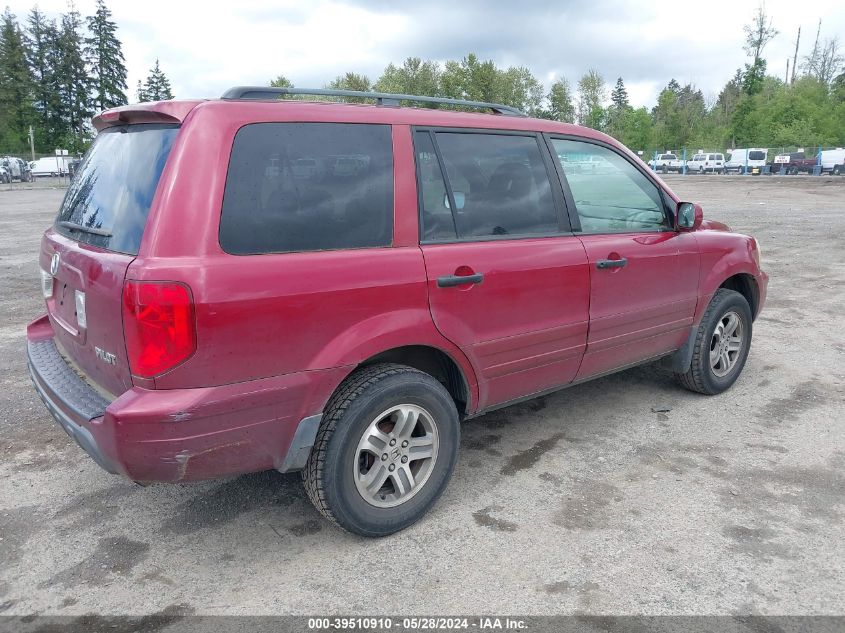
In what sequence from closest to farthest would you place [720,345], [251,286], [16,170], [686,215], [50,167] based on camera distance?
[251,286] → [686,215] → [720,345] → [16,170] → [50,167]

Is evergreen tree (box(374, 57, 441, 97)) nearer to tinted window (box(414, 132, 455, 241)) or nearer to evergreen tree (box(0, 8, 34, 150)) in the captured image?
evergreen tree (box(0, 8, 34, 150))

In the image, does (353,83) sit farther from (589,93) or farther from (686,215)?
(686,215)

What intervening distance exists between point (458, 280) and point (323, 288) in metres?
0.69

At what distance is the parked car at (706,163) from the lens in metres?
52.6

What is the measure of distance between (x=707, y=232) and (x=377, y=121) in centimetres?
259

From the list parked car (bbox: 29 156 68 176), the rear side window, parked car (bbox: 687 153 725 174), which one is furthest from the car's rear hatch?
parked car (bbox: 687 153 725 174)

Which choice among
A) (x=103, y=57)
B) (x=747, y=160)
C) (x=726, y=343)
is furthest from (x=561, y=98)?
(x=726, y=343)

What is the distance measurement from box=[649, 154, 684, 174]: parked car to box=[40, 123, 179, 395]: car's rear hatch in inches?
2306

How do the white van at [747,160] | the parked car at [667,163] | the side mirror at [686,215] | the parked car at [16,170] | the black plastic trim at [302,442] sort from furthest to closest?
the parked car at [667,163] < the white van at [747,160] < the parked car at [16,170] < the side mirror at [686,215] < the black plastic trim at [302,442]

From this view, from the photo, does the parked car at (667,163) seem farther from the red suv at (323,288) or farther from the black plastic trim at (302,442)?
the black plastic trim at (302,442)

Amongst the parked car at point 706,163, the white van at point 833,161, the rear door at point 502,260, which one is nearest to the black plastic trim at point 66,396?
the rear door at point 502,260

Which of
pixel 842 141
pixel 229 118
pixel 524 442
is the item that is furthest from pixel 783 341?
pixel 842 141

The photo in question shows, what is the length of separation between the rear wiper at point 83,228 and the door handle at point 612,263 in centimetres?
245

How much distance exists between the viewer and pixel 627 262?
3.80 metres
